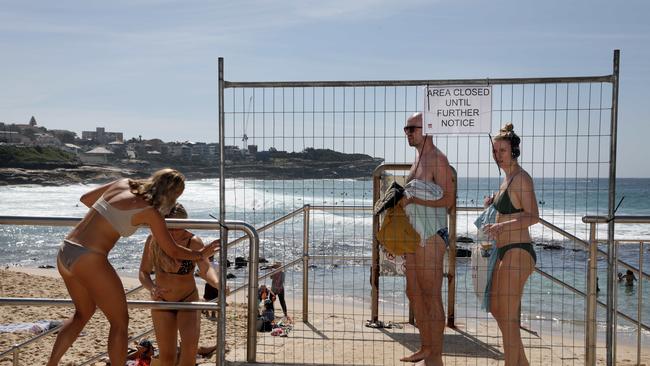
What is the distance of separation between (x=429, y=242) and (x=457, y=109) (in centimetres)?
105

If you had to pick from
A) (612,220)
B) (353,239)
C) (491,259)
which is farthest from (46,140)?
(612,220)

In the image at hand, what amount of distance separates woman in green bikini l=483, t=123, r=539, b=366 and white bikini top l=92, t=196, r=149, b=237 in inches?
95.0

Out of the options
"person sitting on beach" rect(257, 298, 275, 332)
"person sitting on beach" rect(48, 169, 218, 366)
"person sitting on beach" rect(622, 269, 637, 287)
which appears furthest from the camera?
"person sitting on beach" rect(622, 269, 637, 287)

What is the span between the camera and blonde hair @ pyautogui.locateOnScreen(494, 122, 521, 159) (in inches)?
192

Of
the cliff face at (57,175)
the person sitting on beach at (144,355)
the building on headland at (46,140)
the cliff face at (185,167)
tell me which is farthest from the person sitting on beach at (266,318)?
the building on headland at (46,140)

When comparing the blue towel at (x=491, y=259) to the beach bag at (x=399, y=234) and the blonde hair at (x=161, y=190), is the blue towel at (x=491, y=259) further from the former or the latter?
the blonde hair at (x=161, y=190)

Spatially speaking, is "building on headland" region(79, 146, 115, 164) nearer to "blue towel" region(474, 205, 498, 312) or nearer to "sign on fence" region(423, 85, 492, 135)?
"blue towel" region(474, 205, 498, 312)

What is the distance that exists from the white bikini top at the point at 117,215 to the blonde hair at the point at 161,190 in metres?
0.09

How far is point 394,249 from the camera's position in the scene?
5168mm

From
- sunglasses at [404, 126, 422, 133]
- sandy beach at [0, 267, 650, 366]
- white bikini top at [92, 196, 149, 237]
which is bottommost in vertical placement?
sandy beach at [0, 267, 650, 366]

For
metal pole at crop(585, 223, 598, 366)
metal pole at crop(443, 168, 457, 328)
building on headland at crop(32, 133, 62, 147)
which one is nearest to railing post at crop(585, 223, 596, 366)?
metal pole at crop(585, 223, 598, 366)

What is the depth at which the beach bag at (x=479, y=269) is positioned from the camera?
5.36 m

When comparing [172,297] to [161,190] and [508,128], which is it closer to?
[161,190]

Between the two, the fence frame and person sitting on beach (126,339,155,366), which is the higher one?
the fence frame
